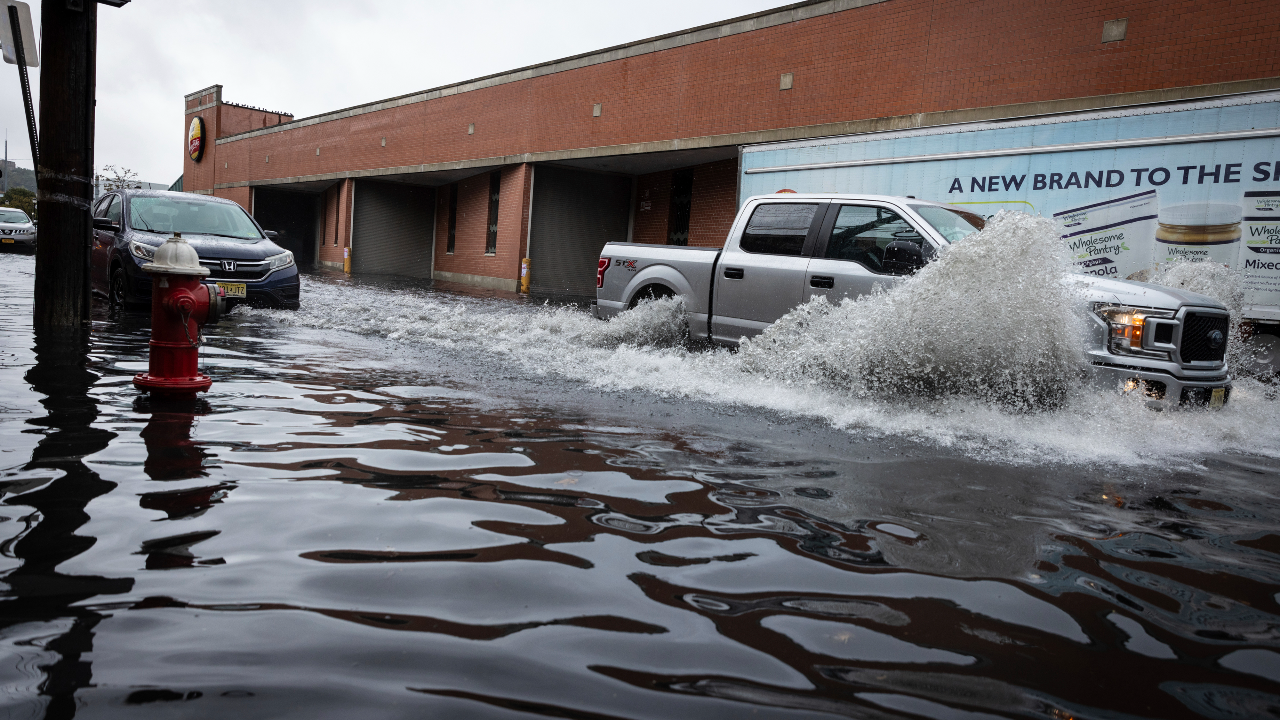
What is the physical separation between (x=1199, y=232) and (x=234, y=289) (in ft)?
34.3

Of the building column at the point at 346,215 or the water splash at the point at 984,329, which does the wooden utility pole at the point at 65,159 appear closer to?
the water splash at the point at 984,329

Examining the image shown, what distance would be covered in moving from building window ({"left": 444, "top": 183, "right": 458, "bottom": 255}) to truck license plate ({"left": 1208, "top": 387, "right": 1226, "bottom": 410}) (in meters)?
30.6

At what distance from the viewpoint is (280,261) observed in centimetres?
1051

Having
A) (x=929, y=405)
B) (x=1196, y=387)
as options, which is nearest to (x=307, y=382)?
(x=929, y=405)

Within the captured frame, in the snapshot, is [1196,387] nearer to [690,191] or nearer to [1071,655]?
[1071,655]

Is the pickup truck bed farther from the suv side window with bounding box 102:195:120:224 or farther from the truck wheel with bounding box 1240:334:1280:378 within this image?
the suv side window with bounding box 102:195:120:224

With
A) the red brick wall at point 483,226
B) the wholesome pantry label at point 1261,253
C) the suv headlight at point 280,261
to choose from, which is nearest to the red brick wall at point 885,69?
the red brick wall at point 483,226

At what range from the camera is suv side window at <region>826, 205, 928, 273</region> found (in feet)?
22.6

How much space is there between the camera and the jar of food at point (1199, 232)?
27.9ft

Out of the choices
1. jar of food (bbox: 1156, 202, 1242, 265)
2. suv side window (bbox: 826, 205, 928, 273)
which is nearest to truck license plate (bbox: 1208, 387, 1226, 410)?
suv side window (bbox: 826, 205, 928, 273)

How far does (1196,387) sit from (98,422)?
6.68 metres

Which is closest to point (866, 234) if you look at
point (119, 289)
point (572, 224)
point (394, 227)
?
point (119, 289)

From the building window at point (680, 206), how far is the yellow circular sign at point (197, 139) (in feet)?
125

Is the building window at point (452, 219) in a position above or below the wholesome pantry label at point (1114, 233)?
above
